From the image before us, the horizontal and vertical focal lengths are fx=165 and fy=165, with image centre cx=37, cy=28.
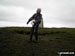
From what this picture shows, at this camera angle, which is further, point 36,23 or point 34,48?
point 36,23

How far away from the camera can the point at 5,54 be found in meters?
9.66

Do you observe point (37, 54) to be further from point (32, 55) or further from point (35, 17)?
point (35, 17)

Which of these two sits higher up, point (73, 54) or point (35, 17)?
point (35, 17)

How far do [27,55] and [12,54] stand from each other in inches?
36.1

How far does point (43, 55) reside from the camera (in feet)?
31.8

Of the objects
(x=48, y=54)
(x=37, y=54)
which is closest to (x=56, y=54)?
(x=48, y=54)

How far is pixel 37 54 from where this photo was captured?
991cm

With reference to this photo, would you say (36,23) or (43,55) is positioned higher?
(36,23)

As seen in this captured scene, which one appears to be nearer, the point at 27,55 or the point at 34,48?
the point at 27,55

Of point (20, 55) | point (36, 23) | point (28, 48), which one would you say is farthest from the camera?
point (36, 23)

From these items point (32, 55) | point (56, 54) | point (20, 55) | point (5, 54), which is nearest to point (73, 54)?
point (56, 54)

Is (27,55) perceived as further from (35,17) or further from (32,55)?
(35,17)

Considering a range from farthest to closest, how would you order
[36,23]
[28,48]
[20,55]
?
[36,23] → [28,48] → [20,55]

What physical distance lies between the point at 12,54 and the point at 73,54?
3.68 metres
